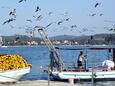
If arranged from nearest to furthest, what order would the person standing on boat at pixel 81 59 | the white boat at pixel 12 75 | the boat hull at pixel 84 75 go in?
the white boat at pixel 12 75
the boat hull at pixel 84 75
the person standing on boat at pixel 81 59

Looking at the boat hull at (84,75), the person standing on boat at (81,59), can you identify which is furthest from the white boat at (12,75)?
the person standing on boat at (81,59)

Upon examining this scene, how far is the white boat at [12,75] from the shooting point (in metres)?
39.2

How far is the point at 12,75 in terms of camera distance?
4088 cm

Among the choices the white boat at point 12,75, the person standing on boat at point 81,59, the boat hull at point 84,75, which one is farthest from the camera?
the person standing on boat at point 81,59

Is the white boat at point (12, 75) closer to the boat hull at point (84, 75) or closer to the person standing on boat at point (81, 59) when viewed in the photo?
the boat hull at point (84, 75)

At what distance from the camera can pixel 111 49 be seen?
49.3 metres

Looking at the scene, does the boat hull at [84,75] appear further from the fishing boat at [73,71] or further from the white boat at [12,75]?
the white boat at [12,75]

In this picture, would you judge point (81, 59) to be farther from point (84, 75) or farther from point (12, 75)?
point (12, 75)

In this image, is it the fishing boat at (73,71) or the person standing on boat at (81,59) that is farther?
the person standing on boat at (81,59)

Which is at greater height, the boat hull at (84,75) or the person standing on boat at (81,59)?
the person standing on boat at (81,59)

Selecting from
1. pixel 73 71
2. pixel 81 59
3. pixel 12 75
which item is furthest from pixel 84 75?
pixel 12 75

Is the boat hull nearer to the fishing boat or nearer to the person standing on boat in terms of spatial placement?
the fishing boat

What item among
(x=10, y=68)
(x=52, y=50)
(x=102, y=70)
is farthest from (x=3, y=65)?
(x=102, y=70)

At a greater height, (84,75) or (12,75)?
(12,75)
